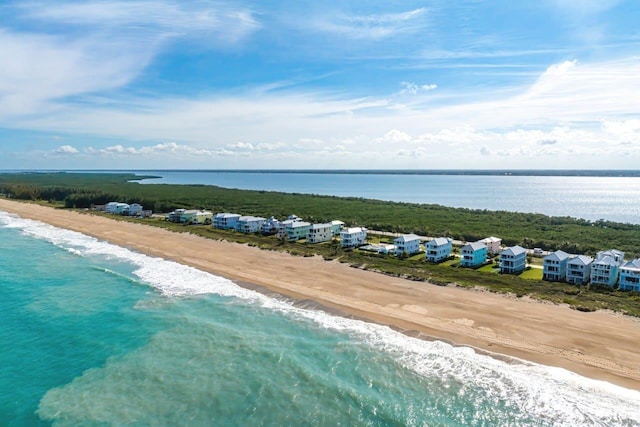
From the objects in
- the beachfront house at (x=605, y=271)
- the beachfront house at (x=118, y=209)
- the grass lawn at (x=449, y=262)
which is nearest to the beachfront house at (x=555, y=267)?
the beachfront house at (x=605, y=271)

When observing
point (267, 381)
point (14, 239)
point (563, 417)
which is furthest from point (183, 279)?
point (14, 239)

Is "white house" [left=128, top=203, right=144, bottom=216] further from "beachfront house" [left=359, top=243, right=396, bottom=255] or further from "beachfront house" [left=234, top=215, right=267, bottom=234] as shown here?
"beachfront house" [left=359, top=243, right=396, bottom=255]

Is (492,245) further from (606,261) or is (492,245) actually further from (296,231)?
(296,231)

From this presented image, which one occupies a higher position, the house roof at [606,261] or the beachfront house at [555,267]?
the house roof at [606,261]

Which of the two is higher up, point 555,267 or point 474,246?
point 474,246

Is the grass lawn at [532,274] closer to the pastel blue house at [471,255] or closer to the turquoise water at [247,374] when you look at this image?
the pastel blue house at [471,255]

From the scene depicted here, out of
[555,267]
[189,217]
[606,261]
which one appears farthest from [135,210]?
[606,261]

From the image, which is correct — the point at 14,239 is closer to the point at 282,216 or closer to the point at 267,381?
the point at 282,216
